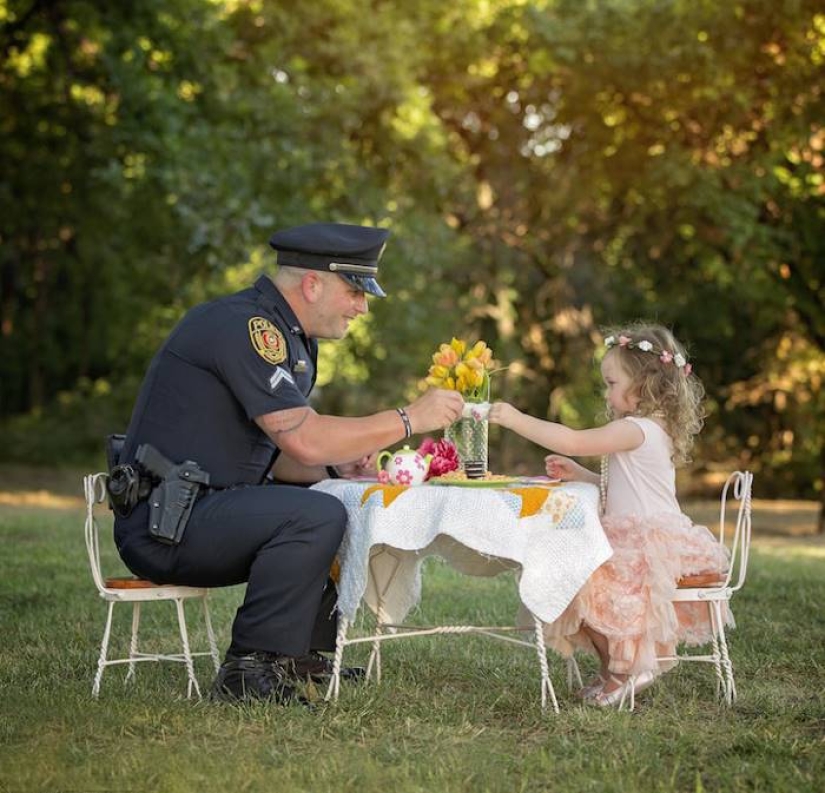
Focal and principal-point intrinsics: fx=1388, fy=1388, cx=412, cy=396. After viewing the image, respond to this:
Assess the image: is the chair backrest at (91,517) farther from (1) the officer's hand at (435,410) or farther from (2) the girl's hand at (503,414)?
(2) the girl's hand at (503,414)

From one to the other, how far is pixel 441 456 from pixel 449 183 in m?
13.3

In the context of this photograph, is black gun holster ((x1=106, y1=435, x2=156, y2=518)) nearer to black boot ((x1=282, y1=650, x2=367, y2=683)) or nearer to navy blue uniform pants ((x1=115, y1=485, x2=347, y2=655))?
navy blue uniform pants ((x1=115, y1=485, x2=347, y2=655))

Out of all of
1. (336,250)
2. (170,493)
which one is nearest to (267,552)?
(170,493)

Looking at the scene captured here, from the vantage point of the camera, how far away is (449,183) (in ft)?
59.5

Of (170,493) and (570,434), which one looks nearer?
(170,493)

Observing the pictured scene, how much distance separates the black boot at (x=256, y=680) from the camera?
4902 millimetres

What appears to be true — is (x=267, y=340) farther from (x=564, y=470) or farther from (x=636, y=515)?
(x=636, y=515)

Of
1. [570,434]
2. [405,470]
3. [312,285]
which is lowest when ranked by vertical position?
[405,470]

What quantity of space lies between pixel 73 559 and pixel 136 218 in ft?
29.0

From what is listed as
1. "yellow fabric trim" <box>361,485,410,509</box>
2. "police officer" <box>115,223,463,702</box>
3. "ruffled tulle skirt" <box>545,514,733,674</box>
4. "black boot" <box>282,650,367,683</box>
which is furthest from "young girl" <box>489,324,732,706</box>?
"black boot" <box>282,650,367,683</box>

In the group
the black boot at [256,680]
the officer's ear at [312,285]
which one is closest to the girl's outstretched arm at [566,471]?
the officer's ear at [312,285]

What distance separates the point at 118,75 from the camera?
589 inches

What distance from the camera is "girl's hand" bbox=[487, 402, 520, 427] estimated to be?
4.93 metres

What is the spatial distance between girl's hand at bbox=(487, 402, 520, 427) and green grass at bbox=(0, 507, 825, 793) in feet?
3.44
